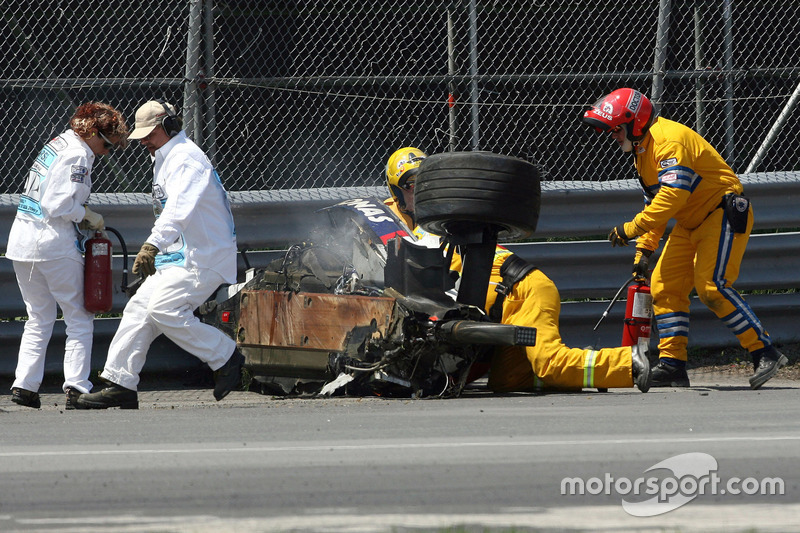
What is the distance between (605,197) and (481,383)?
5.51ft

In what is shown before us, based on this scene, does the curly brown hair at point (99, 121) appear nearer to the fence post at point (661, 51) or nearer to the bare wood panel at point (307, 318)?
the bare wood panel at point (307, 318)

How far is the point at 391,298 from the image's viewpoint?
5.91m

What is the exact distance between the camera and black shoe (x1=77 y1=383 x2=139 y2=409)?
605 centimetres

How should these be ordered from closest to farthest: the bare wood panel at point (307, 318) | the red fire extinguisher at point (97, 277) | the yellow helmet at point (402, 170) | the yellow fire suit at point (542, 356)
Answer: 1. the yellow fire suit at point (542, 356)
2. the bare wood panel at point (307, 318)
3. the red fire extinguisher at point (97, 277)
4. the yellow helmet at point (402, 170)

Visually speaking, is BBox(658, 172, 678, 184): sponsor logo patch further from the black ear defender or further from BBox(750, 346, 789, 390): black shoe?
the black ear defender

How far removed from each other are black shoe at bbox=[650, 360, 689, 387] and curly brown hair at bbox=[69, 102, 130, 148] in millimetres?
3510

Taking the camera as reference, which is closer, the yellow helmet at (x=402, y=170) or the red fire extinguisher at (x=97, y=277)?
the red fire extinguisher at (x=97, y=277)

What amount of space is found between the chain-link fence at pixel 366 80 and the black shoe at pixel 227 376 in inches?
70.7

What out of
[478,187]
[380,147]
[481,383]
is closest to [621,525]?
[478,187]

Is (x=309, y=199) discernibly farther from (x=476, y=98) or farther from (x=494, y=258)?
(x=494, y=258)

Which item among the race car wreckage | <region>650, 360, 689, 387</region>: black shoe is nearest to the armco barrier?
the race car wreckage

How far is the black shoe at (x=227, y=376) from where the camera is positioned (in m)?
6.12

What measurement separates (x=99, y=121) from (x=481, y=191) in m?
2.32

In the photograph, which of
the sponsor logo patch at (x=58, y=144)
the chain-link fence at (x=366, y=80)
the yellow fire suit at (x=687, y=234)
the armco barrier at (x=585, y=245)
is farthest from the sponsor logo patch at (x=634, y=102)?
the sponsor logo patch at (x=58, y=144)
